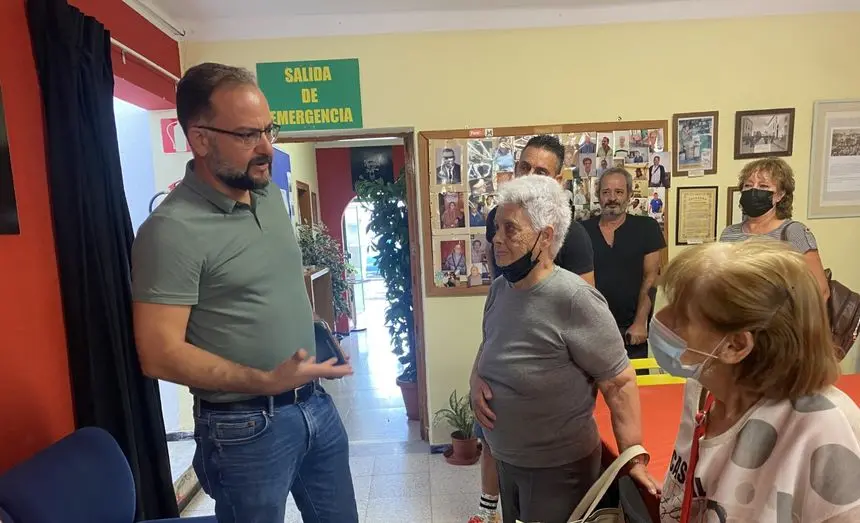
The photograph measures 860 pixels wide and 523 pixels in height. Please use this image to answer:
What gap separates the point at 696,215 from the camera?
10.1ft

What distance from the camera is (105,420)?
6.25 feet

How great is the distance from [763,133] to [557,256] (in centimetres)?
207

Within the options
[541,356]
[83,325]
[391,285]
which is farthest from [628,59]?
[83,325]

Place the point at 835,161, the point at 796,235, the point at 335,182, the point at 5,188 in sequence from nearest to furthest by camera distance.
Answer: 1. the point at 5,188
2. the point at 796,235
3. the point at 835,161
4. the point at 335,182

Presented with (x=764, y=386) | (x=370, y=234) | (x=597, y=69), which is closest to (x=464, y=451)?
(x=370, y=234)

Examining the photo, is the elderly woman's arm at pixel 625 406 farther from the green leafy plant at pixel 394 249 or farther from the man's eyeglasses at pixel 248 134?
the green leafy plant at pixel 394 249

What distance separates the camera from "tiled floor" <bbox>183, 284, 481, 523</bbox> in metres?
2.62

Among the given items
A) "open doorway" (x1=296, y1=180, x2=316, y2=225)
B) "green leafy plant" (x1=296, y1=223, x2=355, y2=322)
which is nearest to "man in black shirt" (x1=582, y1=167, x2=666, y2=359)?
"green leafy plant" (x1=296, y1=223, x2=355, y2=322)

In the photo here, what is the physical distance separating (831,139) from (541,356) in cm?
280

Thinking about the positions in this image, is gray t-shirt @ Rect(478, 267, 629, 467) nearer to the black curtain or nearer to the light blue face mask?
the light blue face mask

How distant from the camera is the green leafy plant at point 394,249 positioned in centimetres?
356

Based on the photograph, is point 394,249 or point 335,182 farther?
point 335,182

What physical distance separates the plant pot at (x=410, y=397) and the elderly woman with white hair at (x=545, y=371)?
2218 millimetres

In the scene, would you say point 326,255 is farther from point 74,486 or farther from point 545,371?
point 545,371
